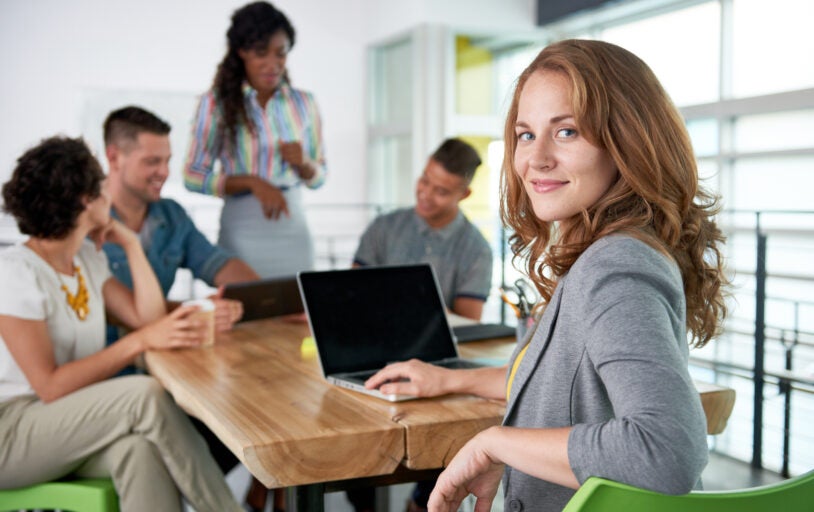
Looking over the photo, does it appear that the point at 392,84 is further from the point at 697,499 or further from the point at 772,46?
the point at 697,499

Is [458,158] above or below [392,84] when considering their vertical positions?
below

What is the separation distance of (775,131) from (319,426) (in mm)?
3758

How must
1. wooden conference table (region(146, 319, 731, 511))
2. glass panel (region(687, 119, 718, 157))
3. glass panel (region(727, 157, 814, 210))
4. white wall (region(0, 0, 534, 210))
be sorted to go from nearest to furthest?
wooden conference table (region(146, 319, 731, 511)) → glass panel (region(727, 157, 814, 210)) → glass panel (region(687, 119, 718, 157)) → white wall (region(0, 0, 534, 210))

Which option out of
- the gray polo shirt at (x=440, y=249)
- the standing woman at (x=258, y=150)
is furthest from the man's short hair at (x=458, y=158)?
the standing woman at (x=258, y=150)

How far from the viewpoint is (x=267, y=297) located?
7.56 ft

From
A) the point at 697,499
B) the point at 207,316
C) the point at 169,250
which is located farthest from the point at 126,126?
the point at 697,499

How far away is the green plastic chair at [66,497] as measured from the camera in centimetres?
166

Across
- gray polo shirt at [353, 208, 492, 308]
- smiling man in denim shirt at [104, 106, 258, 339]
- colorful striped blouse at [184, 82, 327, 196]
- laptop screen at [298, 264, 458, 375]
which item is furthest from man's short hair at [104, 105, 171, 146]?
laptop screen at [298, 264, 458, 375]

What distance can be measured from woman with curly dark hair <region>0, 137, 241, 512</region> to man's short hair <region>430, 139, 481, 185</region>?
114 centimetres

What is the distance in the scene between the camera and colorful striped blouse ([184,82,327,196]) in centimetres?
314

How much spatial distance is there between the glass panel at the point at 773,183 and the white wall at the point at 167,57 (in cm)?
204

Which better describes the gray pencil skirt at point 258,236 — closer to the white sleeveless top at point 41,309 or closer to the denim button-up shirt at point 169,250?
the denim button-up shirt at point 169,250

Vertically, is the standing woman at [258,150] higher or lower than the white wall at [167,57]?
lower

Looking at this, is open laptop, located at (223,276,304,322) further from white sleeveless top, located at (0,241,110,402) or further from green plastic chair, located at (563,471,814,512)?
green plastic chair, located at (563,471,814,512)
